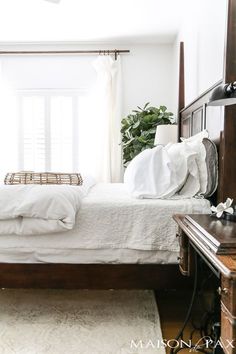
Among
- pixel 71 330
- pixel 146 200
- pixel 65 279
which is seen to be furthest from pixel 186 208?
pixel 71 330

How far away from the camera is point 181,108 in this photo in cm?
325

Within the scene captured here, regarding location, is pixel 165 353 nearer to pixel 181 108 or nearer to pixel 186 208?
pixel 186 208

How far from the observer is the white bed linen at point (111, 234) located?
171cm

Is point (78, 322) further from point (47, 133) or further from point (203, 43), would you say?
point (47, 133)

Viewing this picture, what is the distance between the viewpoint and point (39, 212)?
65.9 inches

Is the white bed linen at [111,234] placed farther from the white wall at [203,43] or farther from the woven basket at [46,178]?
the white wall at [203,43]

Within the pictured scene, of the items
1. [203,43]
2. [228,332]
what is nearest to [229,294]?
[228,332]

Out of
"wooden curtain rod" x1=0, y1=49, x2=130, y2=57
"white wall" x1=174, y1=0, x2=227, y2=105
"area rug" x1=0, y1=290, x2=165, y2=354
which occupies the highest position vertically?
"wooden curtain rod" x1=0, y1=49, x2=130, y2=57

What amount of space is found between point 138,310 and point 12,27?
369cm

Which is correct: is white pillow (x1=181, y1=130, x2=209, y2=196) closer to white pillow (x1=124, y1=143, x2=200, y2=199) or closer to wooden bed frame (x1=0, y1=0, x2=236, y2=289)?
white pillow (x1=124, y1=143, x2=200, y2=199)

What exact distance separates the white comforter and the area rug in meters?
0.57

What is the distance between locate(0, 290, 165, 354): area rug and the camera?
1604mm

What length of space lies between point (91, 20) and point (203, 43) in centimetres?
158

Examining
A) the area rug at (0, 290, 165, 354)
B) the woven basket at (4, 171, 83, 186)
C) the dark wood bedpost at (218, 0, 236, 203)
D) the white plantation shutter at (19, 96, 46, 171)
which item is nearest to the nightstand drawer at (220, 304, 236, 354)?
the area rug at (0, 290, 165, 354)
